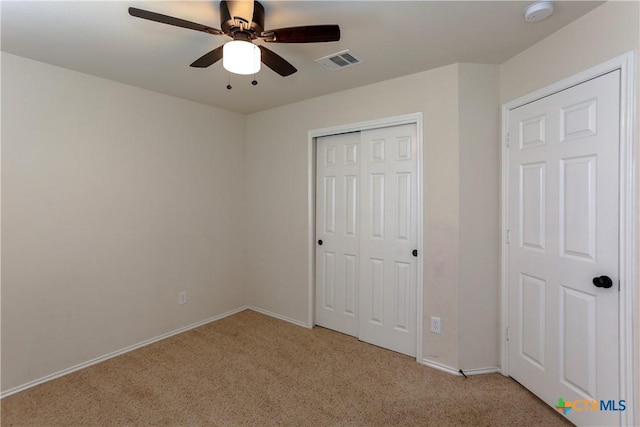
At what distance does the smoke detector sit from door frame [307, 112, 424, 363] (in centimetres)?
94

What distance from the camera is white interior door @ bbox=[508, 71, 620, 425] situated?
5.25 ft

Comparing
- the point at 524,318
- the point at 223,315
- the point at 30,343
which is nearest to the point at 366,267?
the point at 524,318

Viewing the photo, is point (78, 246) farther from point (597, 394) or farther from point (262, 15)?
point (597, 394)

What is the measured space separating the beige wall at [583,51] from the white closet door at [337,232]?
55.8 inches

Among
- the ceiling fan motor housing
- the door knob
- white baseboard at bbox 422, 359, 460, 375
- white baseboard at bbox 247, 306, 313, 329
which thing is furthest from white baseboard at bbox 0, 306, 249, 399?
the door knob

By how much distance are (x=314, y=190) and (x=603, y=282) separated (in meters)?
2.43

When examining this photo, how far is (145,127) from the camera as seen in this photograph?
9.43ft

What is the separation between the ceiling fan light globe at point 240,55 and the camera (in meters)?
1.50

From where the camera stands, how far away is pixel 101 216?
261 cm

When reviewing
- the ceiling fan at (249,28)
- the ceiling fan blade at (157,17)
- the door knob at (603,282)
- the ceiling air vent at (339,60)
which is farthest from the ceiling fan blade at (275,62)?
the door knob at (603,282)

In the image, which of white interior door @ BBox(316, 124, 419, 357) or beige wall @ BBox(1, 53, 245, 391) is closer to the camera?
beige wall @ BBox(1, 53, 245, 391)

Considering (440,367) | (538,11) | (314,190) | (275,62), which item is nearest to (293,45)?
(275,62)

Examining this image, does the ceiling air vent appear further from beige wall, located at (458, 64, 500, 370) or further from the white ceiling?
beige wall, located at (458, 64, 500, 370)

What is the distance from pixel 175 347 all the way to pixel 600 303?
10.8ft
